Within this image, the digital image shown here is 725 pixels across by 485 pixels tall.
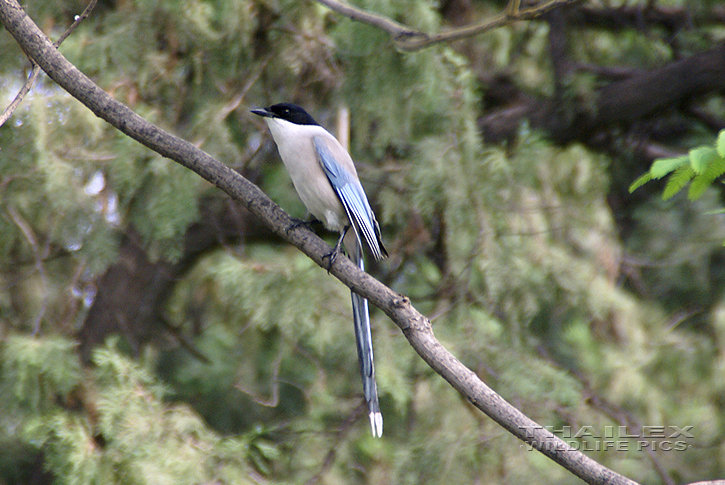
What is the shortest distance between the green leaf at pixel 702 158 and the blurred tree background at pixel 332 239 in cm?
192

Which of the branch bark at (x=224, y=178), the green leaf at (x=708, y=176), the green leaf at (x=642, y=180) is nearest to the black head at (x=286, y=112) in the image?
the branch bark at (x=224, y=178)

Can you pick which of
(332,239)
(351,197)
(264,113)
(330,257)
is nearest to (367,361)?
(330,257)

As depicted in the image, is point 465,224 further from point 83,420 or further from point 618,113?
point 83,420

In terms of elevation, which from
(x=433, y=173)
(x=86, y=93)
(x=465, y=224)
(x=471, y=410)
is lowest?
(x=471, y=410)

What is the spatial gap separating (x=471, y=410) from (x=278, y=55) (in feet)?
8.33

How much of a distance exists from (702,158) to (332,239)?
323 centimetres

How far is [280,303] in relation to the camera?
3607 millimetres

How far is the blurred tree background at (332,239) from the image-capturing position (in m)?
3.52

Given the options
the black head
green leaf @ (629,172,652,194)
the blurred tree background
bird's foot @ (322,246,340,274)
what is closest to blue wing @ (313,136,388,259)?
the black head

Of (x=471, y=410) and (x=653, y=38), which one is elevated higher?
(x=653, y=38)

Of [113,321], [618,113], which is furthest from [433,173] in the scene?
[113,321]

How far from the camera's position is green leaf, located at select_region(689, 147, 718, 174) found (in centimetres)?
158

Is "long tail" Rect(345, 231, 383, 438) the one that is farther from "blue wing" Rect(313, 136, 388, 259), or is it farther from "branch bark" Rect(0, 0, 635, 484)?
"branch bark" Rect(0, 0, 635, 484)

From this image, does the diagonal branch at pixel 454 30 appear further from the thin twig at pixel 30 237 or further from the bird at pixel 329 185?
the thin twig at pixel 30 237
